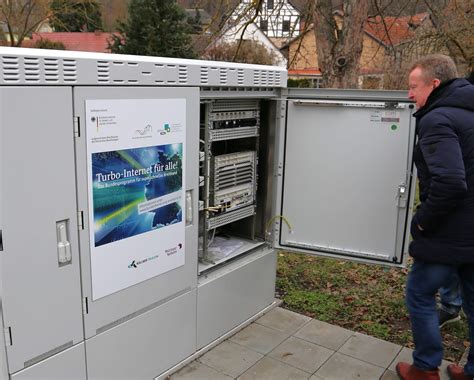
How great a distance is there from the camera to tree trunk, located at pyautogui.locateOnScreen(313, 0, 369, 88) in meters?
6.60

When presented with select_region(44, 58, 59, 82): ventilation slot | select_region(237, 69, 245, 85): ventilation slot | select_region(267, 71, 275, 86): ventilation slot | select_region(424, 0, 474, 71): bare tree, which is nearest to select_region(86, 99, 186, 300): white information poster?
select_region(44, 58, 59, 82): ventilation slot

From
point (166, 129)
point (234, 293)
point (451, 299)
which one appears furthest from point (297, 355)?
point (166, 129)

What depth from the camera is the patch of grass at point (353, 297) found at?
4.05m

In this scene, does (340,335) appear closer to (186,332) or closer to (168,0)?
(186,332)

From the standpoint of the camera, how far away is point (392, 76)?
41.3 feet

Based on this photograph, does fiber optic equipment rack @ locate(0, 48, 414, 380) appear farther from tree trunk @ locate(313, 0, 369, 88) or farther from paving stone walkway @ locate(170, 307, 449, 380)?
tree trunk @ locate(313, 0, 369, 88)

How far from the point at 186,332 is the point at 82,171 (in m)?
1.53

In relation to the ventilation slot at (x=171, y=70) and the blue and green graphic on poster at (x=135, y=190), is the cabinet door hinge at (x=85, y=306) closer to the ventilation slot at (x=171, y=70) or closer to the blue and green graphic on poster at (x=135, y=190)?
the blue and green graphic on poster at (x=135, y=190)

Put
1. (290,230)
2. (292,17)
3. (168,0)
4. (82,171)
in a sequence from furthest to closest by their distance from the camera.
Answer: (168,0) → (292,17) → (290,230) → (82,171)

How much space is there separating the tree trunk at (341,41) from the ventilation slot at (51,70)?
511 cm

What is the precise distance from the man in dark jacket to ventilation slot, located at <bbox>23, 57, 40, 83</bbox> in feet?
6.94

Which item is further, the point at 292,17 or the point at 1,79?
the point at 292,17

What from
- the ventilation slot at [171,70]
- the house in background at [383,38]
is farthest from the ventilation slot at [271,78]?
the house in background at [383,38]

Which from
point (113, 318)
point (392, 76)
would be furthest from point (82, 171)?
point (392, 76)
